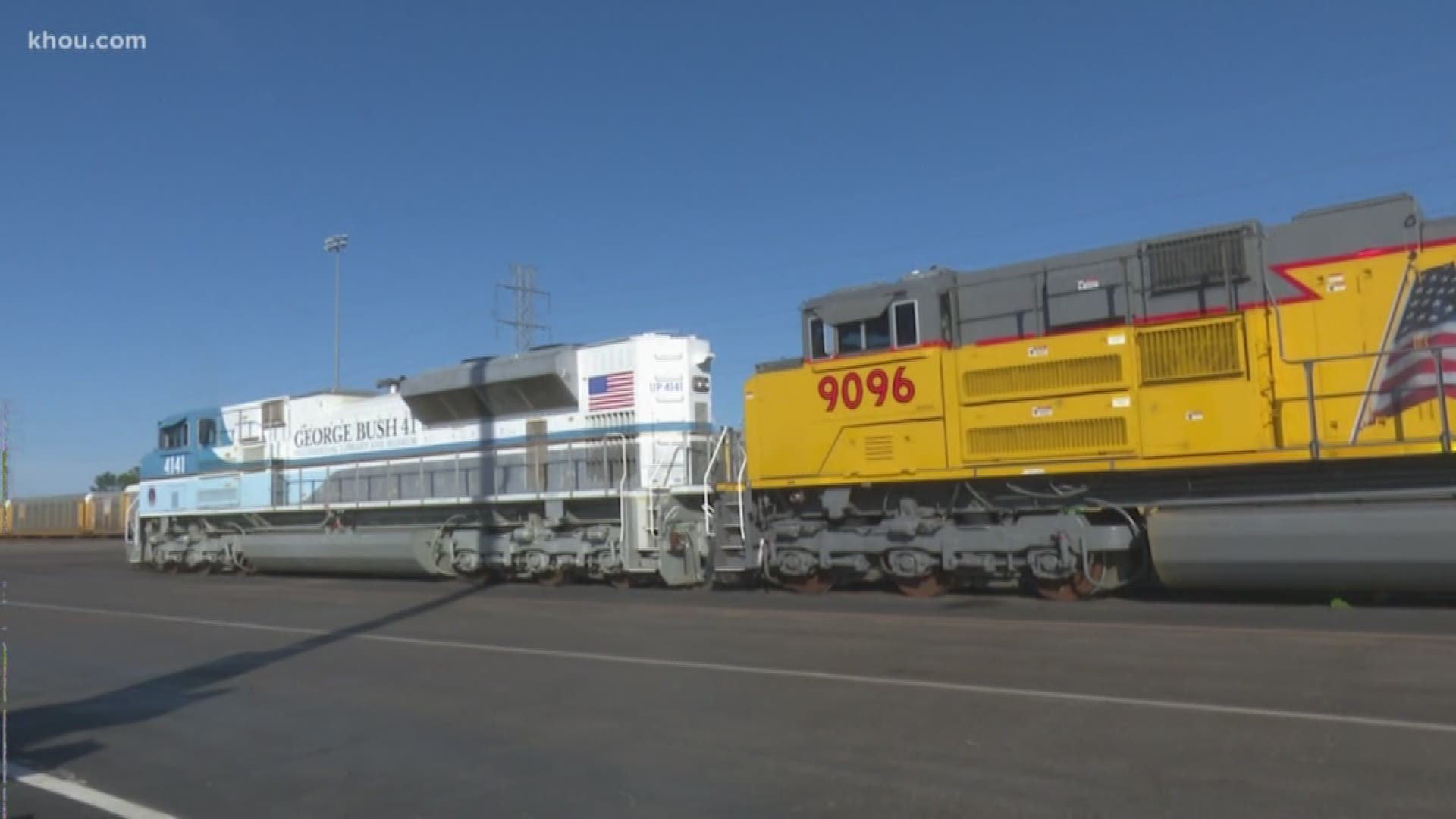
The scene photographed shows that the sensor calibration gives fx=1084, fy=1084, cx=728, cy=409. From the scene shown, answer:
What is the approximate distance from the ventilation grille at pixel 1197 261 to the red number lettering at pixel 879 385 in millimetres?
3496

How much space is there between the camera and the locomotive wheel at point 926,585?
14.2 metres

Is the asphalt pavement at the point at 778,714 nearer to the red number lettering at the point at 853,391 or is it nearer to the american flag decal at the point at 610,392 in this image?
the red number lettering at the point at 853,391

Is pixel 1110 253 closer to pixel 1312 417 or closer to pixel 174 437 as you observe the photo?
pixel 1312 417

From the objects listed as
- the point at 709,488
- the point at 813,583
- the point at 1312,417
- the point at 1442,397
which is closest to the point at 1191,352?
the point at 1312,417

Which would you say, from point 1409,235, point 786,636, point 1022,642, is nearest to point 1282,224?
point 1409,235

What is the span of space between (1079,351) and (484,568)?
12.0m

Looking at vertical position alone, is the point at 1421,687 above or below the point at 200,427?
below

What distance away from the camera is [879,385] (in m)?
14.4

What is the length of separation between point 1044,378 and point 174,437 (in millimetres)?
22699

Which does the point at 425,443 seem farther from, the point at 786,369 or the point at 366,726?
the point at 366,726

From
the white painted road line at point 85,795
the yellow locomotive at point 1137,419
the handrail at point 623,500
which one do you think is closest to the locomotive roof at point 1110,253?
the yellow locomotive at point 1137,419

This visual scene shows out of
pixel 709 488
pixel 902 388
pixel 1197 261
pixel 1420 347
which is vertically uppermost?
pixel 1197 261

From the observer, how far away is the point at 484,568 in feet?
66.5

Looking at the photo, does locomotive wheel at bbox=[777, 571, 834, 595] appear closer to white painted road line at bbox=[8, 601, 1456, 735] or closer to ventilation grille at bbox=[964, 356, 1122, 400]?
ventilation grille at bbox=[964, 356, 1122, 400]
